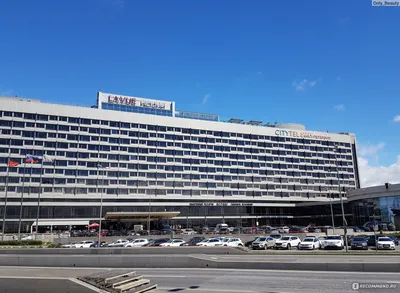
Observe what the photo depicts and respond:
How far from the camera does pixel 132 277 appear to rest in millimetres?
17969

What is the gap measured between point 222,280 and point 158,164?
288 ft

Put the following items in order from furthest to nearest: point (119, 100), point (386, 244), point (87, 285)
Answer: point (119, 100) < point (386, 244) < point (87, 285)

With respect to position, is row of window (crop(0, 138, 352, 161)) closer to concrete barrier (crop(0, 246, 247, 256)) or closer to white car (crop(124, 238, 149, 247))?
white car (crop(124, 238, 149, 247))

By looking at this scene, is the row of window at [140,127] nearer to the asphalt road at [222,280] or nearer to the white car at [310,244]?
the white car at [310,244]

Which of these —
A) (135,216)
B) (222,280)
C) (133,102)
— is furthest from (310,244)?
(133,102)

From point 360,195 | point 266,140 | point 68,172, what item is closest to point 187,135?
point 266,140

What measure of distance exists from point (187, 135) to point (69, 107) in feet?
116

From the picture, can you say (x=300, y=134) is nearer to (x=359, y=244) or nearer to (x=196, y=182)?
(x=196, y=182)

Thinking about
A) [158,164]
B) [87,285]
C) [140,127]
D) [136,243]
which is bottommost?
[136,243]

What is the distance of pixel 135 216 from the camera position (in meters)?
98.4

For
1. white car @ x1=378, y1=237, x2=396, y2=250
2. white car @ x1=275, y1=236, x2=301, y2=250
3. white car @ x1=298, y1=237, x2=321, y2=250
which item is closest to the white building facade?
white car @ x1=275, y1=236, x2=301, y2=250

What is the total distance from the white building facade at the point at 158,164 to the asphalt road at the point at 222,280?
66.6 metres

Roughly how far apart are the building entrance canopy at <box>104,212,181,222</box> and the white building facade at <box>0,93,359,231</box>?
3157 mm

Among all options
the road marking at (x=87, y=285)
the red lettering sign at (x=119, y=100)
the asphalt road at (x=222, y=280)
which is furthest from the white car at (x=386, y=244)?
the red lettering sign at (x=119, y=100)
